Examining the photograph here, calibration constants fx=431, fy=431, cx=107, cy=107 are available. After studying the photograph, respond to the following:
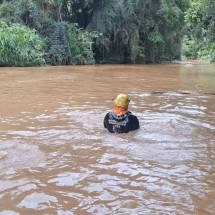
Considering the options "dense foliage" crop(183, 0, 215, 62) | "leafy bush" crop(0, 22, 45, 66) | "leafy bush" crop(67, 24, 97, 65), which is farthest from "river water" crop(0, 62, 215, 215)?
"leafy bush" crop(67, 24, 97, 65)

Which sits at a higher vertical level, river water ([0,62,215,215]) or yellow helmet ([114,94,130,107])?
yellow helmet ([114,94,130,107])

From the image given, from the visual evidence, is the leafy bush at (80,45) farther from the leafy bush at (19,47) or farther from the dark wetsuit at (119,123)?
the dark wetsuit at (119,123)

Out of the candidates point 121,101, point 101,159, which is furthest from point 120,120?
point 101,159

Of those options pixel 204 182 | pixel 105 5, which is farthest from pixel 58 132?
pixel 105 5

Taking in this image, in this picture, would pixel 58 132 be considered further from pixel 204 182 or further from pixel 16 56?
pixel 16 56

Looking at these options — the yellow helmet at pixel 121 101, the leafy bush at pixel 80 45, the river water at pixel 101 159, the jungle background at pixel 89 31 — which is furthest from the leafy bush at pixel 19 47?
the yellow helmet at pixel 121 101

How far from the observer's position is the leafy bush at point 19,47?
79.9 feet

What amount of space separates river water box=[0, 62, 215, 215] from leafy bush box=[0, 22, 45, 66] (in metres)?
14.2

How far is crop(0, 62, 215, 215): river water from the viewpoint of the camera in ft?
13.7

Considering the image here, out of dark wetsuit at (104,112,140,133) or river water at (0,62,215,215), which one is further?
dark wetsuit at (104,112,140,133)

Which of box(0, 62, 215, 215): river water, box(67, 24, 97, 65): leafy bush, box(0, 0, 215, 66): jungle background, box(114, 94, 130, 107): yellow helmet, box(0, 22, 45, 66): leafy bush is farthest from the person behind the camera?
box(67, 24, 97, 65): leafy bush

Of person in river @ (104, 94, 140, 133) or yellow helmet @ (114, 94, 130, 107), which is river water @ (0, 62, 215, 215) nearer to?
person in river @ (104, 94, 140, 133)

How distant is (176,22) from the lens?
33844mm

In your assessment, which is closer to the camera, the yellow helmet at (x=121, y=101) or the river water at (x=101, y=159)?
the river water at (x=101, y=159)
